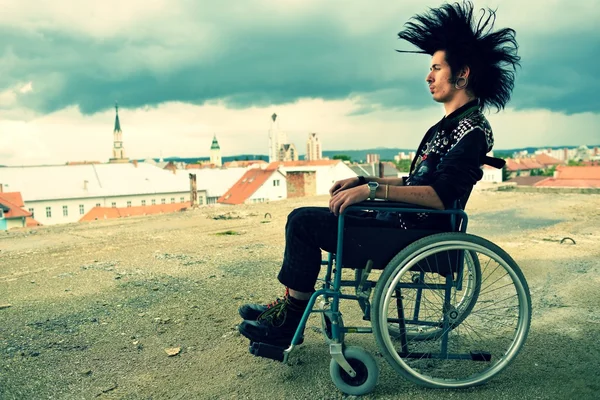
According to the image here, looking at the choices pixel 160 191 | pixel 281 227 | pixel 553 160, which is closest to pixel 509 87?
pixel 281 227

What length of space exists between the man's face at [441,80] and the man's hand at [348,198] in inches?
30.4

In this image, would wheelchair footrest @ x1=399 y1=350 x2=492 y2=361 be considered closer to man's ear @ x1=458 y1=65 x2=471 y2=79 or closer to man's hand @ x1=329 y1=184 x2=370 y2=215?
man's hand @ x1=329 y1=184 x2=370 y2=215

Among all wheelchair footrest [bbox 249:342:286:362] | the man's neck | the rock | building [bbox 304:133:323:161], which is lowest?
the rock

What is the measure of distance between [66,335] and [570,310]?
3679mm

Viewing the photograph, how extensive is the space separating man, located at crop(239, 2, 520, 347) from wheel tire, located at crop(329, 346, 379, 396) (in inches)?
13.1

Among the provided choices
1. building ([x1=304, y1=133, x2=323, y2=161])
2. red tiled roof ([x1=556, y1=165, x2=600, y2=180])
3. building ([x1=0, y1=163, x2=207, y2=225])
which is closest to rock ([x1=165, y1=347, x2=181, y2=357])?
red tiled roof ([x1=556, y1=165, x2=600, y2=180])

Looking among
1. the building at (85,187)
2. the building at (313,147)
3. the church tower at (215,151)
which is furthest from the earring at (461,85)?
the church tower at (215,151)

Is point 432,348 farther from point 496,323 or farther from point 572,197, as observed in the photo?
point 572,197

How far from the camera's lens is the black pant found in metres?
2.46

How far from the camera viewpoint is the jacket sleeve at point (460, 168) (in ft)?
7.80

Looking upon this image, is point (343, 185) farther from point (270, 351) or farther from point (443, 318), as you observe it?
point (270, 351)

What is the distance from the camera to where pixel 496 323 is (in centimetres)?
353

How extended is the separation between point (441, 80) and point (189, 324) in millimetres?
2372

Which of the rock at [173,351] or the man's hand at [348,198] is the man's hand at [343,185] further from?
the rock at [173,351]
